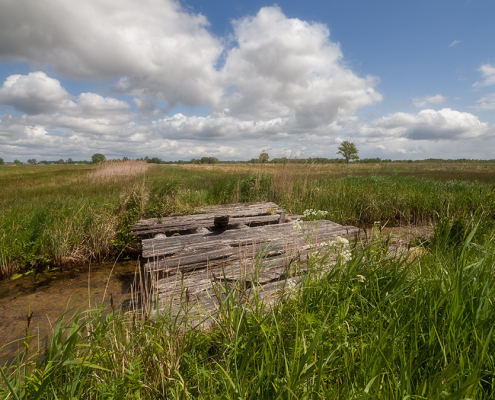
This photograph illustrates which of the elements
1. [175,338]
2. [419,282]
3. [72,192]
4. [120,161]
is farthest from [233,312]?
[120,161]

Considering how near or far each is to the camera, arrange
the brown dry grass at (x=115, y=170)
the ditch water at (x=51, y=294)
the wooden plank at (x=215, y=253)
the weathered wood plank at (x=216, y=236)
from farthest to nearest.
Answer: the brown dry grass at (x=115, y=170), the weathered wood plank at (x=216, y=236), the wooden plank at (x=215, y=253), the ditch water at (x=51, y=294)

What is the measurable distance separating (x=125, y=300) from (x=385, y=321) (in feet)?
12.2

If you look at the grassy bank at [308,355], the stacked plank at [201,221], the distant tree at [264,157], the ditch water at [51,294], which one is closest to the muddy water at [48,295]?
the ditch water at [51,294]

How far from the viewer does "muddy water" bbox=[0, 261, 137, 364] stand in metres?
3.24

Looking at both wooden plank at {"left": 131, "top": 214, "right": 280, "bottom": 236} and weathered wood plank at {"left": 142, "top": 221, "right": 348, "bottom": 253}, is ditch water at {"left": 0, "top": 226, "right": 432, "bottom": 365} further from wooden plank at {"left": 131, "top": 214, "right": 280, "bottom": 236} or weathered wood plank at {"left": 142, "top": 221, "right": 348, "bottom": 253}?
wooden plank at {"left": 131, "top": 214, "right": 280, "bottom": 236}

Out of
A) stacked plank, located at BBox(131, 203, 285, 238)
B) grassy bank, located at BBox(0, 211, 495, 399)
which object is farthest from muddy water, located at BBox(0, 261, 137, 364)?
grassy bank, located at BBox(0, 211, 495, 399)

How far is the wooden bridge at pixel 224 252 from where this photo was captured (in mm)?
2328

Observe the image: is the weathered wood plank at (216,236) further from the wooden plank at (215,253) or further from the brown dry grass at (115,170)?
the brown dry grass at (115,170)

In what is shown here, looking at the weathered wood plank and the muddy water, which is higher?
the weathered wood plank

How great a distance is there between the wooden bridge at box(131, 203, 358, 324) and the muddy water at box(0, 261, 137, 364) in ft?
2.46

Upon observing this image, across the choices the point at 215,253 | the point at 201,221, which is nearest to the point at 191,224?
the point at 201,221

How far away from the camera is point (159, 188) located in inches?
303

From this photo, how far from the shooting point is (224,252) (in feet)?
12.5

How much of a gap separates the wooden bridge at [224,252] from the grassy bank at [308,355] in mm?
365
